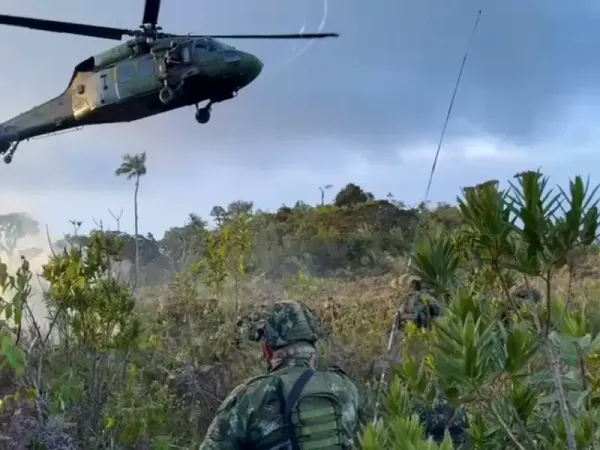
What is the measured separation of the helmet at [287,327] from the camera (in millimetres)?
3271

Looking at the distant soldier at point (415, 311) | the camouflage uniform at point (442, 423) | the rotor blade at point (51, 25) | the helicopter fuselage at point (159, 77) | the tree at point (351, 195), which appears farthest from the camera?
the tree at point (351, 195)

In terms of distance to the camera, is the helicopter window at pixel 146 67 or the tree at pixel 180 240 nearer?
the helicopter window at pixel 146 67

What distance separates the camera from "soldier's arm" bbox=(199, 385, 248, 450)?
10.1 feet

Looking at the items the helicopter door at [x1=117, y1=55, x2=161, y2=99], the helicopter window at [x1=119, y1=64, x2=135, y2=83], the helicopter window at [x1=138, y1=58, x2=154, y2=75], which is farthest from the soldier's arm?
the helicopter window at [x1=119, y1=64, x2=135, y2=83]

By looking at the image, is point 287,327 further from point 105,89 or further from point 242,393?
point 105,89

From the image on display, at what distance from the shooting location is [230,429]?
10.1 ft

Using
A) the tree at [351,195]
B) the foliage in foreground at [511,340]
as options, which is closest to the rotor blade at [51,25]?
the foliage in foreground at [511,340]

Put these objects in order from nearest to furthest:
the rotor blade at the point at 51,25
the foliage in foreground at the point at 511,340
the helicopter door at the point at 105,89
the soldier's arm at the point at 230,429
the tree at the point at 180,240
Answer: the foliage in foreground at the point at 511,340, the soldier's arm at the point at 230,429, the rotor blade at the point at 51,25, the helicopter door at the point at 105,89, the tree at the point at 180,240

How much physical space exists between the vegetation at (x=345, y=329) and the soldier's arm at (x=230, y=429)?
0.72 metres

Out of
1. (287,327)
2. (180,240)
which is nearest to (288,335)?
(287,327)

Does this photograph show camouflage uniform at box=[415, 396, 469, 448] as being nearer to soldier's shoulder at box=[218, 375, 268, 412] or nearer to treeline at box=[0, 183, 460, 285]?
soldier's shoulder at box=[218, 375, 268, 412]

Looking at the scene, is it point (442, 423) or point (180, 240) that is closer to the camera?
point (442, 423)

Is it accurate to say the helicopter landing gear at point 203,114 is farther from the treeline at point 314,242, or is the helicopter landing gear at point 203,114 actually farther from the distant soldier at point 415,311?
the distant soldier at point 415,311

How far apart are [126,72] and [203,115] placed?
1.18 metres
